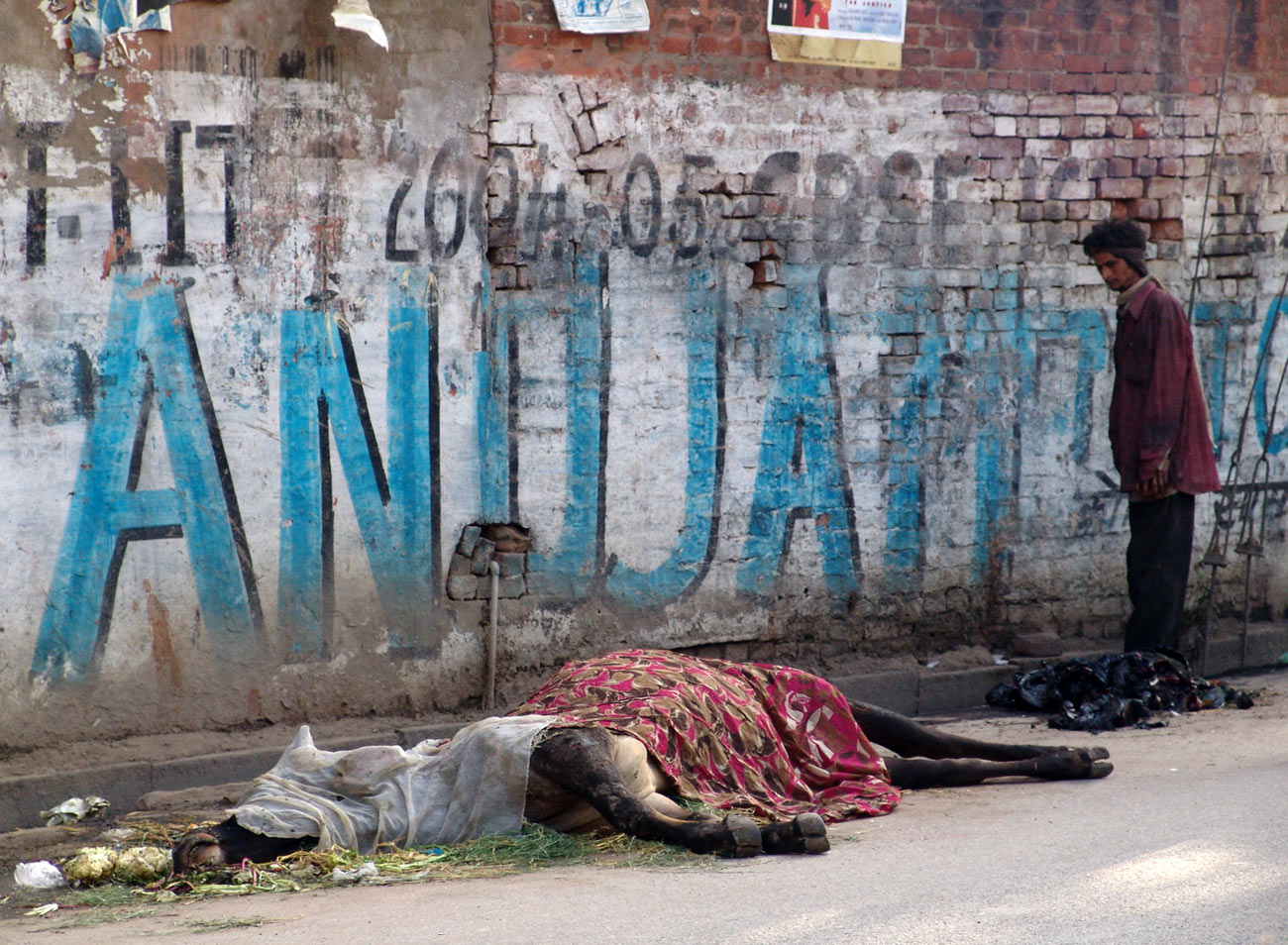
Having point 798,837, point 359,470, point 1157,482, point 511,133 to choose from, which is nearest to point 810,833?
point 798,837

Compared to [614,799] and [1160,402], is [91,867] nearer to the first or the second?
[614,799]

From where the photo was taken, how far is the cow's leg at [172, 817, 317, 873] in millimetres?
4113

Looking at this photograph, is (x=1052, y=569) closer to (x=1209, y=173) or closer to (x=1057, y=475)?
(x=1057, y=475)

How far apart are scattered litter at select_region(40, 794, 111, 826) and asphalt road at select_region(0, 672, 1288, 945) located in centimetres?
133

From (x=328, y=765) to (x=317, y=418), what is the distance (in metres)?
1.97

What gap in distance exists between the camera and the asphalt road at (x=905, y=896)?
343 centimetres

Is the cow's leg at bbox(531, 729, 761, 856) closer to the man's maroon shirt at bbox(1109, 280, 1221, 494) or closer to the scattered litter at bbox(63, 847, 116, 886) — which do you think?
the scattered litter at bbox(63, 847, 116, 886)

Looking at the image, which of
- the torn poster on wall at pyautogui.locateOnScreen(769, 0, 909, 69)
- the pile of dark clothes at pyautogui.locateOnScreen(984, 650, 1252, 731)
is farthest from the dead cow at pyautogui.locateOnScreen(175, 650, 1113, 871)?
the torn poster on wall at pyautogui.locateOnScreen(769, 0, 909, 69)

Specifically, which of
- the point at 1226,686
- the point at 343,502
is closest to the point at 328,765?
the point at 343,502

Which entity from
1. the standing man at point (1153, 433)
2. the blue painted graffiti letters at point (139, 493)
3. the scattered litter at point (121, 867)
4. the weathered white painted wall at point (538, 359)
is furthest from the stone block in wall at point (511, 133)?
the scattered litter at point (121, 867)

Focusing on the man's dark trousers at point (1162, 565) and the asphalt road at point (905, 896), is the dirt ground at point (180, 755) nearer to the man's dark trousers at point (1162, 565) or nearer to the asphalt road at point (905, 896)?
the man's dark trousers at point (1162, 565)

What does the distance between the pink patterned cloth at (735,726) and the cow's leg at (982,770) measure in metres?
0.13

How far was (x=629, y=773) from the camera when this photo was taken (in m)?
4.46

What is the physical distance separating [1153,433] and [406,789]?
14.0ft
